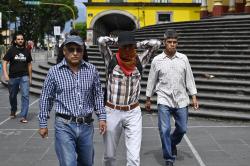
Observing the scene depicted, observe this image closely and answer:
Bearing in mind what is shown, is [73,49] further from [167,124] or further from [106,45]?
[167,124]

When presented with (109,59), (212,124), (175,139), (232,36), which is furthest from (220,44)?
(109,59)

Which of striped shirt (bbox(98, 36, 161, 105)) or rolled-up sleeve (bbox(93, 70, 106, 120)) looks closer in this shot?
rolled-up sleeve (bbox(93, 70, 106, 120))

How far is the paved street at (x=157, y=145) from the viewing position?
6.84 m

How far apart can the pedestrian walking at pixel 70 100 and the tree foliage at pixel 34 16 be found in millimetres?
50235

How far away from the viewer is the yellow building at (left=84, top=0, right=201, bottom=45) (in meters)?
42.0

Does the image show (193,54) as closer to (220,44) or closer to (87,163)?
(220,44)

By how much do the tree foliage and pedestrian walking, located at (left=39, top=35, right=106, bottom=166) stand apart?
165ft

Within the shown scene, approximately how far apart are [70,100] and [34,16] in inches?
3193

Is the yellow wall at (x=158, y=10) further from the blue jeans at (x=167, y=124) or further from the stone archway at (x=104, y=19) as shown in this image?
the blue jeans at (x=167, y=124)

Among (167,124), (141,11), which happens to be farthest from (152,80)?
(141,11)

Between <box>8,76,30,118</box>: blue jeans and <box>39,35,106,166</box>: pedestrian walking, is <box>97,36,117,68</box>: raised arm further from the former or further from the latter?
<box>8,76,30,118</box>: blue jeans

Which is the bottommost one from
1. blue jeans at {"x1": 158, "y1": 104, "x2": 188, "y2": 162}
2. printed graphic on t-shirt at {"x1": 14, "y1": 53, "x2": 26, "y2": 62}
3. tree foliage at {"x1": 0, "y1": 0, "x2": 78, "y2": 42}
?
blue jeans at {"x1": 158, "y1": 104, "x2": 188, "y2": 162}

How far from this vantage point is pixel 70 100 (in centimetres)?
454

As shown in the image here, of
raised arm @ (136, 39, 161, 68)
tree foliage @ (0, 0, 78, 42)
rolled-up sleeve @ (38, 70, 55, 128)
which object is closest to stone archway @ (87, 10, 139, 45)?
tree foliage @ (0, 0, 78, 42)
